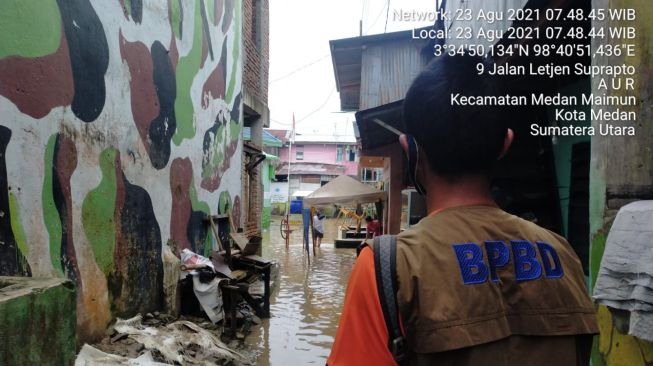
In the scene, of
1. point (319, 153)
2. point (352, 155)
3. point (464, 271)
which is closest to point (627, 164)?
point (464, 271)

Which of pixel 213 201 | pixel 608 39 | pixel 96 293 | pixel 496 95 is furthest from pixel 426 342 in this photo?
pixel 213 201

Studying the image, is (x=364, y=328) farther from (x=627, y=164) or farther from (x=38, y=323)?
(x=627, y=164)

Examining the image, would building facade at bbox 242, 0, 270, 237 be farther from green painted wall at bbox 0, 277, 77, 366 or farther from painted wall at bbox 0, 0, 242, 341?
green painted wall at bbox 0, 277, 77, 366

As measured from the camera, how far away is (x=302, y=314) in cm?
718

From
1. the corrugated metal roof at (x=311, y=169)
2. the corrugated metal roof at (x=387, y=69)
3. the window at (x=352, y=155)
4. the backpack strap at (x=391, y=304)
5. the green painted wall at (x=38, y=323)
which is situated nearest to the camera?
the backpack strap at (x=391, y=304)

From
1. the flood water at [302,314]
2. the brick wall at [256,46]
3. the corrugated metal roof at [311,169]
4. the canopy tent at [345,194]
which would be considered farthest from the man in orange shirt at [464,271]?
the corrugated metal roof at [311,169]

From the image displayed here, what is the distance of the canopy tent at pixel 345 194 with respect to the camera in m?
11.9

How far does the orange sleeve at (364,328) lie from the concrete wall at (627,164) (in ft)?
7.20

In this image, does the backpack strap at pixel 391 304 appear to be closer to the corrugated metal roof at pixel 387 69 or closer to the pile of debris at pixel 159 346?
the pile of debris at pixel 159 346

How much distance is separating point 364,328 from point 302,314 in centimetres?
646

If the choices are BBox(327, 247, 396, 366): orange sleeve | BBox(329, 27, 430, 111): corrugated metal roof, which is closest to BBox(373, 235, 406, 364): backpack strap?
BBox(327, 247, 396, 366): orange sleeve

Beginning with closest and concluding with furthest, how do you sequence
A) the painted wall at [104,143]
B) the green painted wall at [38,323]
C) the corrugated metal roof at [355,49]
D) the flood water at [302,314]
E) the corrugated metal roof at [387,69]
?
the green painted wall at [38,323] → the painted wall at [104,143] → the flood water at [302,314] → the corrugated metal roof at [355,49] → the corrugated metal roof at [387,69]

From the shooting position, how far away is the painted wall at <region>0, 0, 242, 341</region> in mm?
3193

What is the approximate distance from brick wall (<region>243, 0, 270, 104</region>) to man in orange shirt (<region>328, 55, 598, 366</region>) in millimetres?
8646
